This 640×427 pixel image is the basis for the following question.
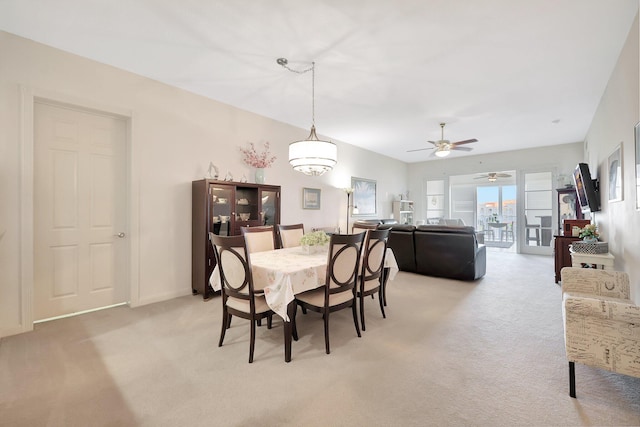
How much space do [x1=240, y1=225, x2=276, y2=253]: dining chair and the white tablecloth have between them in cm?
38

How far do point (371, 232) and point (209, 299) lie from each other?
2457 mm

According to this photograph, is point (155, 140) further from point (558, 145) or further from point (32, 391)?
point (558, 145)

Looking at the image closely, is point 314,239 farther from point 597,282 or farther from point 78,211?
point 78,211

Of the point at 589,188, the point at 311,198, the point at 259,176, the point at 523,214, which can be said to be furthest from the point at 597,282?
the point at 523,214

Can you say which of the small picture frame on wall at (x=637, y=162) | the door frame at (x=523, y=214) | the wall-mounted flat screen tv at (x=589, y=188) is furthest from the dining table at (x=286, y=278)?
the door frame at (x=523, y=214)

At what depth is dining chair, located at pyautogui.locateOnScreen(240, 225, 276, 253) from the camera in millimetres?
3275

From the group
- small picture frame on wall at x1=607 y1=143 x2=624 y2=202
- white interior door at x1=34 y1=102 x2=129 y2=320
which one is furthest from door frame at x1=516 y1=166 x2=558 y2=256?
white interior door at x1=34 y1=102 x2=129 y2=320

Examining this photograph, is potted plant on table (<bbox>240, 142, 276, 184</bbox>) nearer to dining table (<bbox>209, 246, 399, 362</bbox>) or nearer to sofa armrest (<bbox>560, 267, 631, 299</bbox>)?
dining table (<bbox>209, 246, 399, 362</bbox>)

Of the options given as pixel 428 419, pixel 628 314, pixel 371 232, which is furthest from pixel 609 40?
pixel 428 419

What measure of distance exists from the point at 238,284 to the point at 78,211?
2.34m

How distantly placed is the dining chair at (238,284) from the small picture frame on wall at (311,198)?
3.50m

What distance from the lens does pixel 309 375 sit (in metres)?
2.06

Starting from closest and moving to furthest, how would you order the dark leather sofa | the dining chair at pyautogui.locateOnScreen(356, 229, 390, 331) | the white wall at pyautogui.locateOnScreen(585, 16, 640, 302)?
the white wall at pyautogui.locateOnScreen(585, 16, 640, 302) → the dining chair at pyautogui.locateOnScreen(356, 229, 390, 331) → the dark leather sofa

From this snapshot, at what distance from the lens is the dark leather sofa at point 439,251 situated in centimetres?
452
